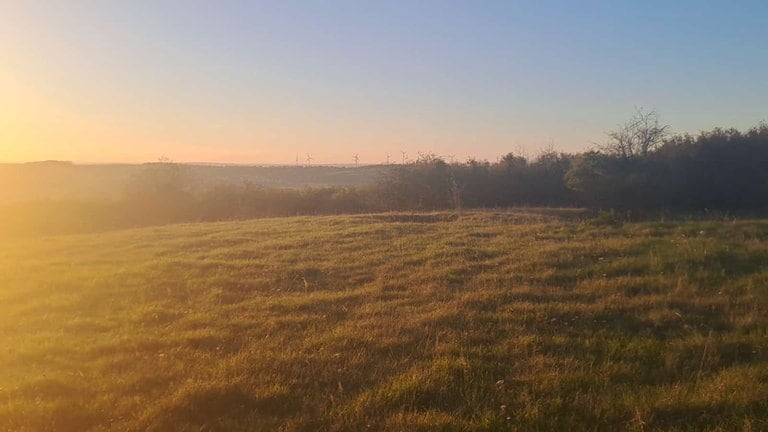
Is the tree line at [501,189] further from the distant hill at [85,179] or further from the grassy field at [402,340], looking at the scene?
the grassy field at [402,340]

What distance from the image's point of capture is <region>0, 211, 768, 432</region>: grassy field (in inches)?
220

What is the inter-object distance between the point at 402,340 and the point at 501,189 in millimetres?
34796

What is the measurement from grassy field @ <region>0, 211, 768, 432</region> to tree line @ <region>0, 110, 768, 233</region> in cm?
2162

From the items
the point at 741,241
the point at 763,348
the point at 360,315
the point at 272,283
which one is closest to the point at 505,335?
the point at 360,315

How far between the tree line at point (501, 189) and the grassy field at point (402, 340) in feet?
70.9

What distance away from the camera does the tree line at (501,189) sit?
35250mm

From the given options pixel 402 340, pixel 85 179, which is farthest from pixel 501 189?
pixel 85 179

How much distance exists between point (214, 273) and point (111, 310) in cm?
289

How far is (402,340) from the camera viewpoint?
7547mm

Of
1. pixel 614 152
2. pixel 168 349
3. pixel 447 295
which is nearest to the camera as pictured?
pixel 168 349

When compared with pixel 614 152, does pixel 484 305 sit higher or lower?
lower

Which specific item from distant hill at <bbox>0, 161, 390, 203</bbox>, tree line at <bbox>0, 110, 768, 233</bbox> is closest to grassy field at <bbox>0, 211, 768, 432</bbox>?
tree line at <bbox>0, 110, 768, 233</bbox>

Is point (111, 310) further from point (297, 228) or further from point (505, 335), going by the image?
point (297, 228)

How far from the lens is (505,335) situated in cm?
771
